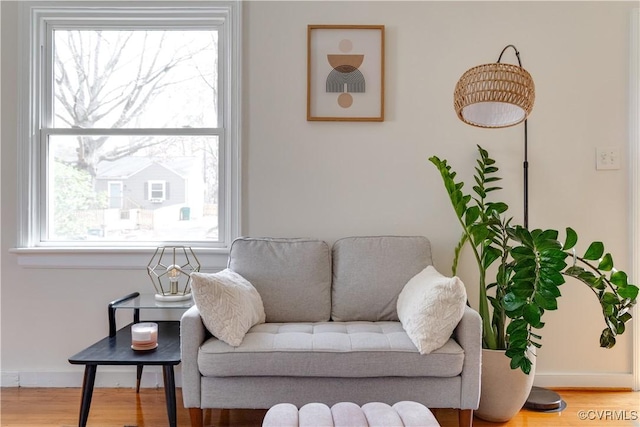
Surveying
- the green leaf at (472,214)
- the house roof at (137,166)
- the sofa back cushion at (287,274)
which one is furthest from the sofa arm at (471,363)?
the house roof at (137,166)

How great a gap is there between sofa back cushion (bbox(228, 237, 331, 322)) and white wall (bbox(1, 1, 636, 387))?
0.77 ft

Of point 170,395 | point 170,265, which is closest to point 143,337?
point 170,395

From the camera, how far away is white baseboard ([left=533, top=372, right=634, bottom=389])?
103 inches

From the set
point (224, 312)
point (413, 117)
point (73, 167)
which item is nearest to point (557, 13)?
point (413, 117)

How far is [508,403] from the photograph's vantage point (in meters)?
2.14

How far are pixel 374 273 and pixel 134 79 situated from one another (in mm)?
1888

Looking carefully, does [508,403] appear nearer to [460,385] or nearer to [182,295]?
[460,385]

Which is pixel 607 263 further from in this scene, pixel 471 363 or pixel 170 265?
pixel 170 265

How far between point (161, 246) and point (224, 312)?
0.97 m

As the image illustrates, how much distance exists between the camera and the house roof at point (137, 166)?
9.15 feet

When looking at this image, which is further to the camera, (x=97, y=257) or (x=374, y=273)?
(x=97, y=257)

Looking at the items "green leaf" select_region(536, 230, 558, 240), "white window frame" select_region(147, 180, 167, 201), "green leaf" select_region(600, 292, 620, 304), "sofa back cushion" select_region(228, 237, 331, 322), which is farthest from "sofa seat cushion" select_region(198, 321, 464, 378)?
"white window frame" select_region(147, 180, 167, 201)

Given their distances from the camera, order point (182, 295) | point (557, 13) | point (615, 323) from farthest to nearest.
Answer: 1. point (557, 13)
2. point (182, 295)
3. point (615, 323)

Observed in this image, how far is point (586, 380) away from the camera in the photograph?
8.65 ft
